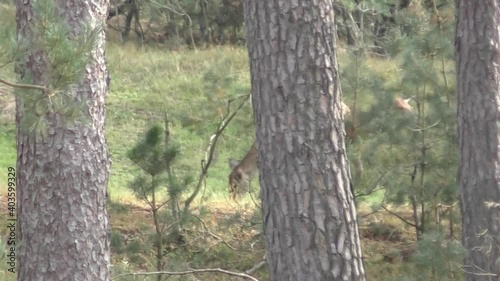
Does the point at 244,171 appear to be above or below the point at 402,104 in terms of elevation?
below

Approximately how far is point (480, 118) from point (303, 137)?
224 centimetres

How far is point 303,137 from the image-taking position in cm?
485

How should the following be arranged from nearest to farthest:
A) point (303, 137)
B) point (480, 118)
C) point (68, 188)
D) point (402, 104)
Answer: point (303, 137)
point (68, 188)
point (480, 118)
point (402, 104)

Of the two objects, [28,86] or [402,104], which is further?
[402,104]

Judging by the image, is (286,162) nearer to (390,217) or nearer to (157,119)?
(390,217)

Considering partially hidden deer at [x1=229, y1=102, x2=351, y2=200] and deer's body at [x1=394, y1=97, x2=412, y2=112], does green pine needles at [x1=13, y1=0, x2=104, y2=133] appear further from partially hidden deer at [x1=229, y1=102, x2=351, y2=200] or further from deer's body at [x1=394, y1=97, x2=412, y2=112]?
partially hidden deer at [x1=229, y1=102, x2=351, y2=200]

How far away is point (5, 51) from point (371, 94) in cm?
594

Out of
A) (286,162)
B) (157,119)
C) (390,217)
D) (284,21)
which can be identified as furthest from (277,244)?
(157,119)

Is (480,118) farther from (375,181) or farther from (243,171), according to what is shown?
(243,171)

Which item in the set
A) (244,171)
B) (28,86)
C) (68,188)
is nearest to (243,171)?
(244,171)

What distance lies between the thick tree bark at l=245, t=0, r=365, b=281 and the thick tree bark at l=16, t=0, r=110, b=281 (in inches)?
41.9

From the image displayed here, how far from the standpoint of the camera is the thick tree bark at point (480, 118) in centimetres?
651

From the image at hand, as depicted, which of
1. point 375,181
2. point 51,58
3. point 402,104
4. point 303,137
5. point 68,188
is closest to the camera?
point 51,58

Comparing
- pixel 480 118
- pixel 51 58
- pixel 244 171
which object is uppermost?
pixel 51 58
